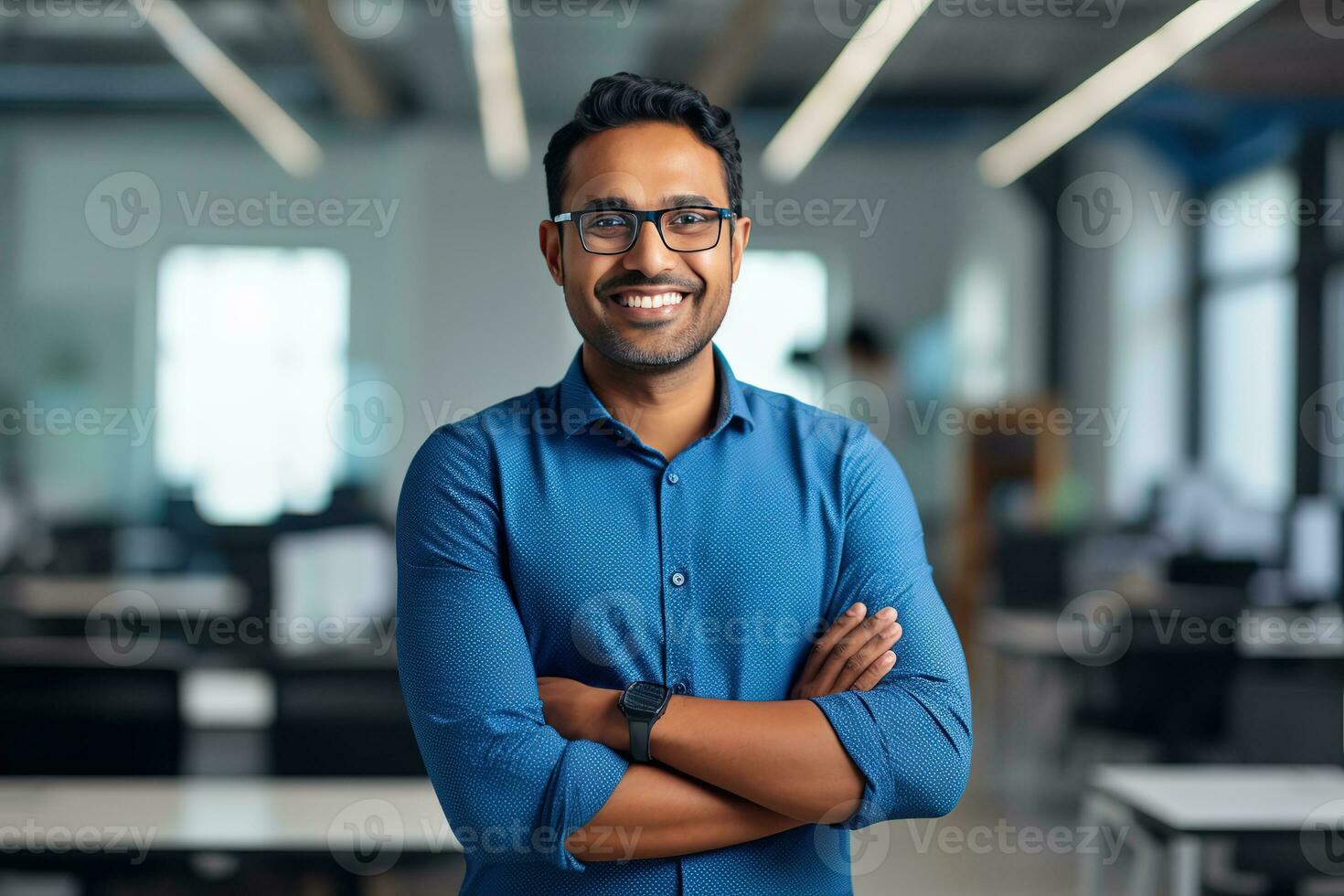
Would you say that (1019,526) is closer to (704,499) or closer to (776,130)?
(776,130)

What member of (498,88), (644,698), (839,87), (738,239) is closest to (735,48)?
(839,87)

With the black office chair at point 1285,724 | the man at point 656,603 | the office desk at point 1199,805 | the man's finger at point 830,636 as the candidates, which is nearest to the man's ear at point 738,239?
the man at point 656,603

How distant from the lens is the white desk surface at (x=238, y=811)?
2537mm

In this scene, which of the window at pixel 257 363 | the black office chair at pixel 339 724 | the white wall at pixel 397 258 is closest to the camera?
the black office chair at pixel 339 724

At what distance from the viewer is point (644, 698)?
58.9 inches

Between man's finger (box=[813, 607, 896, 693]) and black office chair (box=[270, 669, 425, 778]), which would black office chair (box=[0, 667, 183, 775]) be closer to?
black office chair (box=[270, 669, 425, 778])

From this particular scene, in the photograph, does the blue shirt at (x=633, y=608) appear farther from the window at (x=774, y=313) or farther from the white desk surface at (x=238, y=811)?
the window at (x=774, y=313)

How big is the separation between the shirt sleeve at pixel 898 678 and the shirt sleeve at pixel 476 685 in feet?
1.00

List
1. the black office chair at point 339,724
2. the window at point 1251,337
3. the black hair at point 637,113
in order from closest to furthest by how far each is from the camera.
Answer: the black hair at point 637,113, the black office chair at point 339,724, the window at point 1251,337

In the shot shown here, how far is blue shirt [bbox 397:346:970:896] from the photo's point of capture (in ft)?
4.87

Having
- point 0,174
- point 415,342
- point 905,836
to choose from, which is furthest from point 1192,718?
point 0,174

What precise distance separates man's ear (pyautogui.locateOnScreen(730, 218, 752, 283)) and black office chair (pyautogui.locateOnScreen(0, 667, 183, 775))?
8.22 ft

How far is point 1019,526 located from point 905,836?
16.6 feet

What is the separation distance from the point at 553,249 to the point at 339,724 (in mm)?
2250
